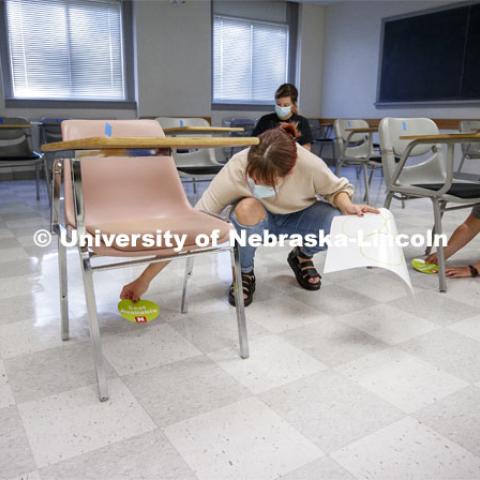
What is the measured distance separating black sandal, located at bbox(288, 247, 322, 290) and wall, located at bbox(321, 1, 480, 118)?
498 centimetres

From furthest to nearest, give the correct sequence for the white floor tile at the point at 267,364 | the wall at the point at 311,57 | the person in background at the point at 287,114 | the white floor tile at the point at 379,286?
the wall at the point at 311,57
the person in background at the point at 287,114
the white floor tile at the point at 379,286
the white floor tile at the point at 267,364

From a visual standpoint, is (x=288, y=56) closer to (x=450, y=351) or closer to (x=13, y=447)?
(x=450, y=351)

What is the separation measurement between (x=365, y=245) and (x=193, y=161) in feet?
8.13

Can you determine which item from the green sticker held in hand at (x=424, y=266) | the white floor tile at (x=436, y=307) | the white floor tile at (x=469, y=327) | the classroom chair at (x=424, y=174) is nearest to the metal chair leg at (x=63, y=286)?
the white floor tile at (x=436, y=307)

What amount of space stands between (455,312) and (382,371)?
0.63 metres

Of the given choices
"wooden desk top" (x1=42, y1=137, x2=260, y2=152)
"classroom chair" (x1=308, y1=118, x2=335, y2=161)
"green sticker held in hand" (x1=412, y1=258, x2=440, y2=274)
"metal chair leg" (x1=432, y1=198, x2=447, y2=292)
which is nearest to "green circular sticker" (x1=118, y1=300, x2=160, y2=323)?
"wooden desk top" (x1=42, y1=137, x2=260, y2=152)

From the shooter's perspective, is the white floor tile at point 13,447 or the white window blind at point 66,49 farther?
the white window blind at point 66,49

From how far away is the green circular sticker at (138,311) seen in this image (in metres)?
1.63

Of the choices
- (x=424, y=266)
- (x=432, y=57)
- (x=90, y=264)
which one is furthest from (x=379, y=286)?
(x=432, y=57)

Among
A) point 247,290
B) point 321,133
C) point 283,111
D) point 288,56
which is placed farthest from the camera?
point 321,133

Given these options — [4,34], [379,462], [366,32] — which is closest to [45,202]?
[4,34]

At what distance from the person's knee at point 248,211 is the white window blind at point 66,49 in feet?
17.0

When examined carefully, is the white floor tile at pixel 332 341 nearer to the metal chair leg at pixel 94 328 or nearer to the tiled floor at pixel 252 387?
the tiled floor at pixel 252 387

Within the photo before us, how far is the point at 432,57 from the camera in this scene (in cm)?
608
